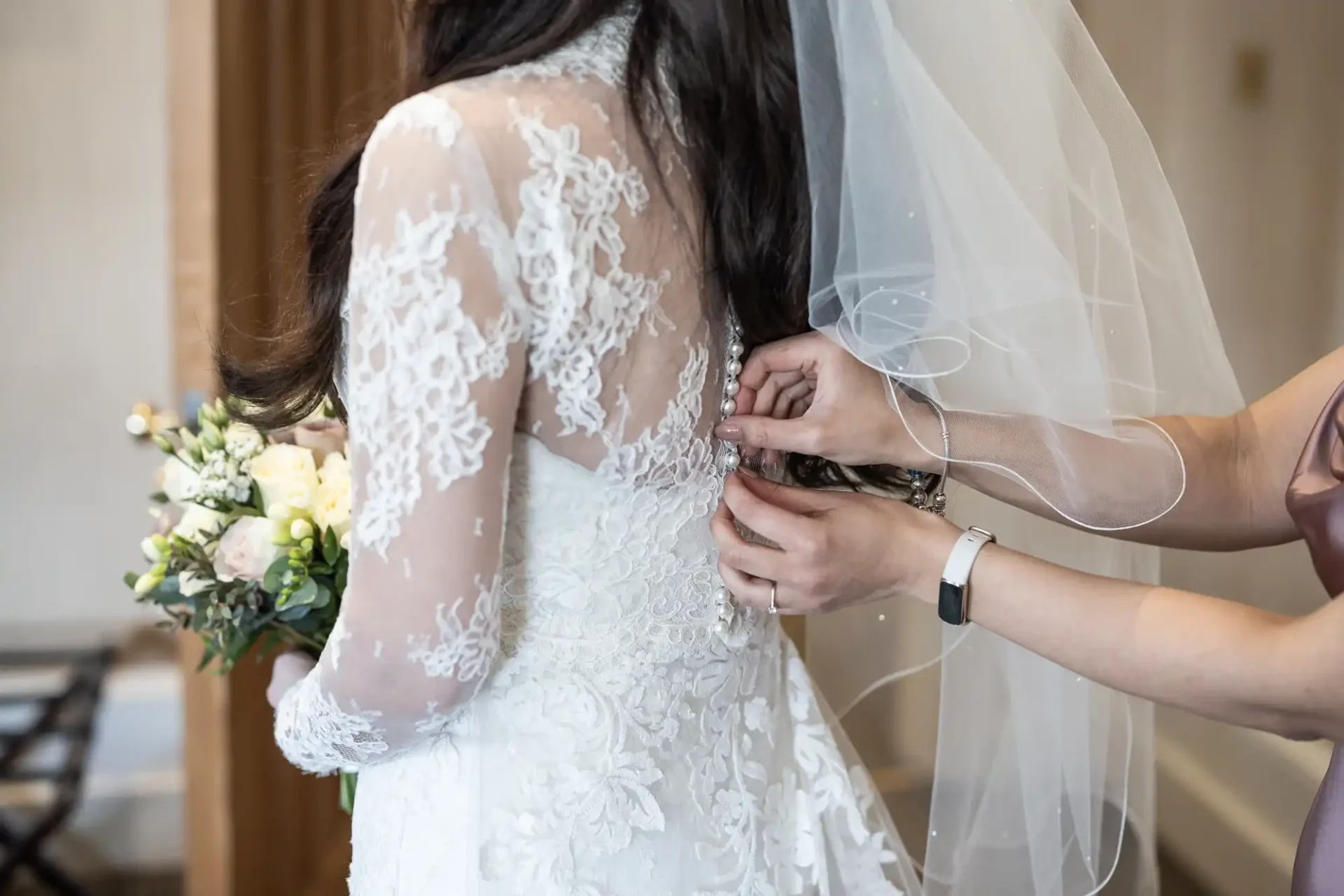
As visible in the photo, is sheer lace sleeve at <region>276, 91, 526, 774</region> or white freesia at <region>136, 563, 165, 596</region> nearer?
sheer lace sleeve at <region>276, 91, 526, 774</region>

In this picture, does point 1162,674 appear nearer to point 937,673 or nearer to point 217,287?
point 937,673

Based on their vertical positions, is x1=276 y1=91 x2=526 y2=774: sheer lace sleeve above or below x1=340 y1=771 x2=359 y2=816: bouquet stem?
above

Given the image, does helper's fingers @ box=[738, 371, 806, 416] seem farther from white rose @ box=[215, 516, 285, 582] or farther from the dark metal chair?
the dark metal chair

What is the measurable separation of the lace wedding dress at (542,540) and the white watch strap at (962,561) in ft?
0.59

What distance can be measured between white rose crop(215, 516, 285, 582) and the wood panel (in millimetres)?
282

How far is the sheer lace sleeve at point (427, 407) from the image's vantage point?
674mm

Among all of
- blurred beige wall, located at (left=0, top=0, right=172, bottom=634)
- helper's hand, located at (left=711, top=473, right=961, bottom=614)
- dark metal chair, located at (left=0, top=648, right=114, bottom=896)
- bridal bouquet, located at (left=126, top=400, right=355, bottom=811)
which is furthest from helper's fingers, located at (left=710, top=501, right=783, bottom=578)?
blurred beige wall, located at (left=0, top=0, right=172, bottom=634)

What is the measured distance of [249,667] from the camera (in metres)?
1.68

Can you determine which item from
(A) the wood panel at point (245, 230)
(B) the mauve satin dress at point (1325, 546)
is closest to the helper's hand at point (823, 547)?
(B) the mauve satin dress at point (1325, 546)

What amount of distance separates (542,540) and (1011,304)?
38cm

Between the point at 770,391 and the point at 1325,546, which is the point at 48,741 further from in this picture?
the point at 1325,546

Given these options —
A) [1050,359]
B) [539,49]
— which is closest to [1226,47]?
[1050,359]

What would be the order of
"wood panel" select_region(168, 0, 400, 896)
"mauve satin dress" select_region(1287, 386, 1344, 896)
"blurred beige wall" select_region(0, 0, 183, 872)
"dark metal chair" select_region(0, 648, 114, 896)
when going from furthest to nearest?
1. "blurred beige wall" select_region(0, 0, 183, 872)
2. "dark metal chair" select_region(0, 648, 114, 896)
3. "wood panel" select_region(168, 0, 400, 896)
4. "mauve satin dress" select_region(1287, 386, 1344, 896)

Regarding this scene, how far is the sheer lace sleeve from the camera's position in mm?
674
